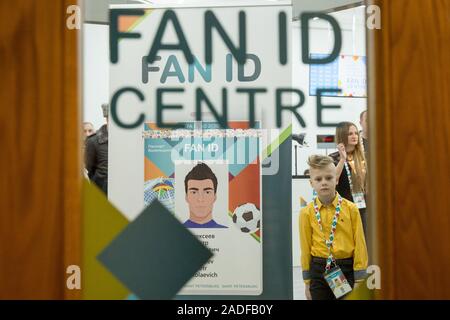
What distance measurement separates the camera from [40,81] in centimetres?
137

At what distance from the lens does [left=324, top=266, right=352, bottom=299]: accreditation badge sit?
Answer: 136 centimetres

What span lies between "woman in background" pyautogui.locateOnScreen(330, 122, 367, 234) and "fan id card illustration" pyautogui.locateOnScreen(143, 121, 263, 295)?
0.81ft

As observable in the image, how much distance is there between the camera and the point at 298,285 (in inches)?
53.8

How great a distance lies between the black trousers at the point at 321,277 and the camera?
1.37 metres

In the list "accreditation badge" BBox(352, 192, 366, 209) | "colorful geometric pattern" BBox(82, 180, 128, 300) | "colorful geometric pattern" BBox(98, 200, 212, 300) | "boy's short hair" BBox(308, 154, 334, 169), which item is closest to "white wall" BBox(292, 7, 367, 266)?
"boy's short hair" BBox(308, 154, 334, 169)

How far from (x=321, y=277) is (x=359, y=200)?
26 cm

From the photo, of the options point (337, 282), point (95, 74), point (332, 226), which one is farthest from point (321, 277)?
point (95, 74)

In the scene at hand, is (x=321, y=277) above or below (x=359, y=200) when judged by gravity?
below

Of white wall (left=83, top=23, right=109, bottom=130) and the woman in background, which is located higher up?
white wall (left=83, top=23, right=109, bottom=130)

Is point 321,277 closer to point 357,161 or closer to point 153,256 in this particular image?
point 357,161

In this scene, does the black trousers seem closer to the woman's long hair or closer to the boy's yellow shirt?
the boy's yellow shirt

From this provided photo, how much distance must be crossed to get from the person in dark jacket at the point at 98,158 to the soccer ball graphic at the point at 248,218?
0.41 m

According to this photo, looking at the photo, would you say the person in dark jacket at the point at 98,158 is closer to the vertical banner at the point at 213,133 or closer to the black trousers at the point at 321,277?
the vertical banner at the point at 213,133

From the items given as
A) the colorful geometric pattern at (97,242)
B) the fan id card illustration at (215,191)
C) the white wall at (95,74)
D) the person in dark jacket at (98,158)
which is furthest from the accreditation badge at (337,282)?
the white wall at (95,74)
